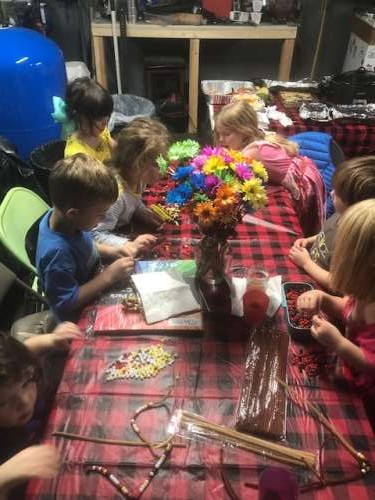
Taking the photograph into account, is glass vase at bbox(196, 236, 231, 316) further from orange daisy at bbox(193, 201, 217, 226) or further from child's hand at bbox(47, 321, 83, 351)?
child's hand at bbox(47, 321, 83, 351)

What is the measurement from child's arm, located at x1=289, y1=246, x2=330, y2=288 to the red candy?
0.11 meters

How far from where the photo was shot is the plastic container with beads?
1182 millimetres

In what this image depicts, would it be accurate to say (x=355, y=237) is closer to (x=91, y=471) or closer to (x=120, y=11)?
(x=91, y=471)

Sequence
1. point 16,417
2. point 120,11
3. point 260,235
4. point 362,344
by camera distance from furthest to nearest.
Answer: point 120,11
point 260,235
point 362,344
point 16,417

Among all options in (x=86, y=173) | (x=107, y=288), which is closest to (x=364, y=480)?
(x=107, y=288)

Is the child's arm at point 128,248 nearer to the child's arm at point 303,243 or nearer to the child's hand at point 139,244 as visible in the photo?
the child's hand at point 139,244

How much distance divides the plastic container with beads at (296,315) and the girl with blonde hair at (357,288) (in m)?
0.04

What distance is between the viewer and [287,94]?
3.14 m

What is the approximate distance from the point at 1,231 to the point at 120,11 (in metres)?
2.86

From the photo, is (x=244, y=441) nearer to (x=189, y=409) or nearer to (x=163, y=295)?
(x=189, y=409)

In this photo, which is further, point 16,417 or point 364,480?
point 16,417

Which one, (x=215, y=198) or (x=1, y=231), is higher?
(x=215, y=198)

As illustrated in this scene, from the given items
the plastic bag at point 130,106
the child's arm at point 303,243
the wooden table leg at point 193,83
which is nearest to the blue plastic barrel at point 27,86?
the plastic bag at point 130,106

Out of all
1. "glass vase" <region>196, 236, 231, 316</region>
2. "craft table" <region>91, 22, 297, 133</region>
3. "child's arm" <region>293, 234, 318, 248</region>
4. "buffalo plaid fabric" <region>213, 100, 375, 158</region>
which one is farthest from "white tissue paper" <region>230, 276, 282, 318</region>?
"craft table" <region>91, 22, 297, 133</region>
